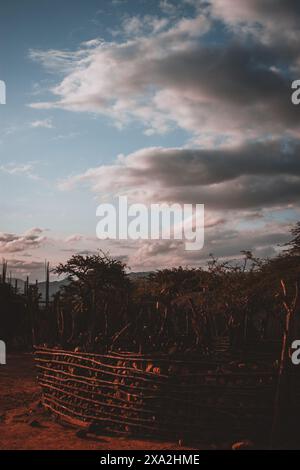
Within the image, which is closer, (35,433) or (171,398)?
(171,398)

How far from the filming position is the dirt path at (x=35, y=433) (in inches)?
259

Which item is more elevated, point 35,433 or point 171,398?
point 171,398

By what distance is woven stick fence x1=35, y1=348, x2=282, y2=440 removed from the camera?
6523 mm

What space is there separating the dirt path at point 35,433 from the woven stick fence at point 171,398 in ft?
0.90

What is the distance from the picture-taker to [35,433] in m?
7.27

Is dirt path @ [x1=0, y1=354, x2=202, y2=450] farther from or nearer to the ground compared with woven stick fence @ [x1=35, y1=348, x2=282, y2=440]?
nearer to the ground

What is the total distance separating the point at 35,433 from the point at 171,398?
2195 millimetres

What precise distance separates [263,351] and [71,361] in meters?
3.33

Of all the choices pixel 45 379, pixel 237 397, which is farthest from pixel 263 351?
pixel 45 379

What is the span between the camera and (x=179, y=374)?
6.83 meters

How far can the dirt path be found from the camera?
659 centimetres

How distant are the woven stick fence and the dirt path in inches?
10.8
